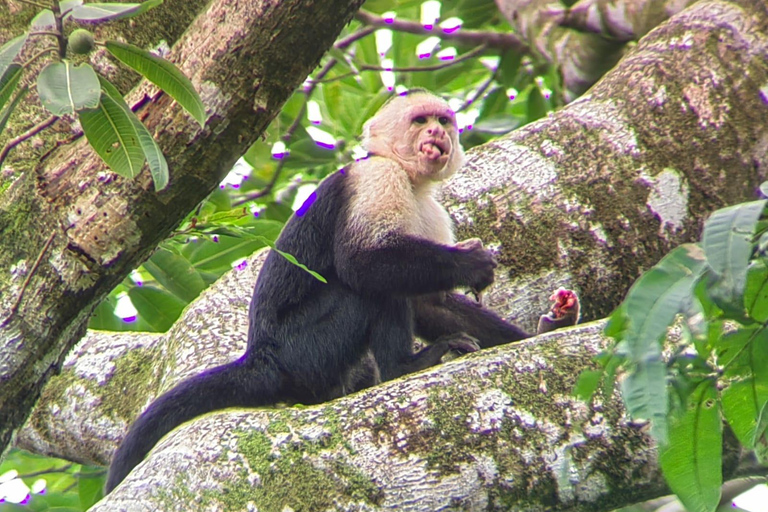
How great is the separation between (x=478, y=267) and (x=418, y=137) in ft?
3.10

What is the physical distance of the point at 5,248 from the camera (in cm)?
212

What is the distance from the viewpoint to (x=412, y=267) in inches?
127

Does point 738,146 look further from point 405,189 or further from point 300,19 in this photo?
point 300,19

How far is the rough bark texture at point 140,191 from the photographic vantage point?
2064 millimetres

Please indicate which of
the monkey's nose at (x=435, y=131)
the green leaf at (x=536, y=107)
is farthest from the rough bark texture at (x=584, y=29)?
the monkey's nose at (x=435, y=131)

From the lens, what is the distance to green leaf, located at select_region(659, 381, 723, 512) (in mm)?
1528

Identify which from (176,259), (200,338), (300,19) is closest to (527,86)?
(176,259)

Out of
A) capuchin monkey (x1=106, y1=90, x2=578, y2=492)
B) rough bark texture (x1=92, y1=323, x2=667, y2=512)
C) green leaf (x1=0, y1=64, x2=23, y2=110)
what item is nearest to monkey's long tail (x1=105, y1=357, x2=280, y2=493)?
capuchin monkey (x1=106, y1=90, x2=578, y2=492)

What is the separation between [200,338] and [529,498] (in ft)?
5.27

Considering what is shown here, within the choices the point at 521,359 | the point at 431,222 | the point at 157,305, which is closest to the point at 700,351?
the point at 521,359

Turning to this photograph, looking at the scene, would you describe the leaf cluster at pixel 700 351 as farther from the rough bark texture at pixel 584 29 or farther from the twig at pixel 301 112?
the twig at pixel 301 112

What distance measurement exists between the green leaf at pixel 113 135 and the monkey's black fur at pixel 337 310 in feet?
4.18

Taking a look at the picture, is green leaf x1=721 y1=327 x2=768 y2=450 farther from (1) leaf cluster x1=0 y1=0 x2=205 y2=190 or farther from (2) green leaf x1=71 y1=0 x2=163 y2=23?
(2) green leaf x1=71 y1=0 x2=163 y2=23

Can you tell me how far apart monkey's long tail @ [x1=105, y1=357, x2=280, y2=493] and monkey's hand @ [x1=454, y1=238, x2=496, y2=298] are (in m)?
0.83
